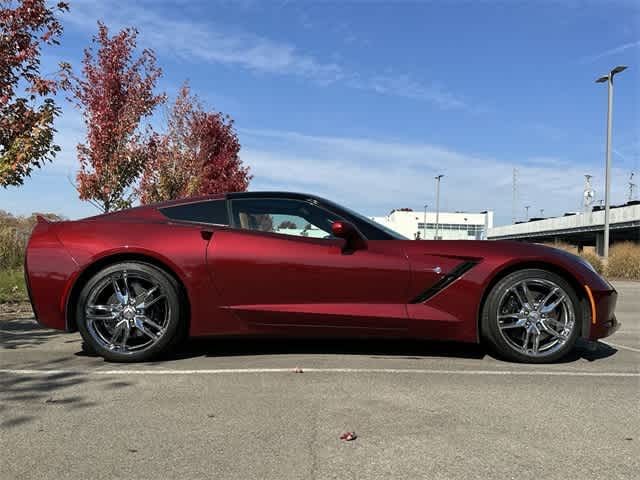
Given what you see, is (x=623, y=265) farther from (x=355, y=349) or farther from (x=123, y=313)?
(x=123, y=313)

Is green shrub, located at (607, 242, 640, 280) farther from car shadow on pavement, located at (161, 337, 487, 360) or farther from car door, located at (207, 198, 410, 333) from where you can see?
car door, located at (207, 198, 410, 333)

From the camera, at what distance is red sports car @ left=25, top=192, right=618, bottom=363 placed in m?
4.22

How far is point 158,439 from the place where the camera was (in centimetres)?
269

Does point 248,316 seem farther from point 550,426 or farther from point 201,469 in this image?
point 550,426

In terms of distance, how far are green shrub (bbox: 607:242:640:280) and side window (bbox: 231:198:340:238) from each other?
1866 centimetres

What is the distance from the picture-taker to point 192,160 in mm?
15242

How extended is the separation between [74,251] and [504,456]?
132 inches

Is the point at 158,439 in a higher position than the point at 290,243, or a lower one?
lower

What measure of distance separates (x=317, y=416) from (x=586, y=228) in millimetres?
50245

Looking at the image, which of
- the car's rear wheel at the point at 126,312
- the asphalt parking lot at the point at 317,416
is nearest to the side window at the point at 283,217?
the car's rear wheel at the point at 126,312

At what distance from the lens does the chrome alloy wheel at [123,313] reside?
4.27 m

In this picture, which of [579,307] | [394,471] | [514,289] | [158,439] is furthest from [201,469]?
[579,307]

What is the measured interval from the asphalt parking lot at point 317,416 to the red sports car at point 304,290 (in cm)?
26

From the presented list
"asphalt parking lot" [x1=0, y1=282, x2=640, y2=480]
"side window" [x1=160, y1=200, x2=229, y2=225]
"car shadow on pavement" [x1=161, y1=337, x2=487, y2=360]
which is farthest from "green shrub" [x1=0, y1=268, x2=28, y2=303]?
"side window" [x1=160, y1=200, x2=229, y2=225]
